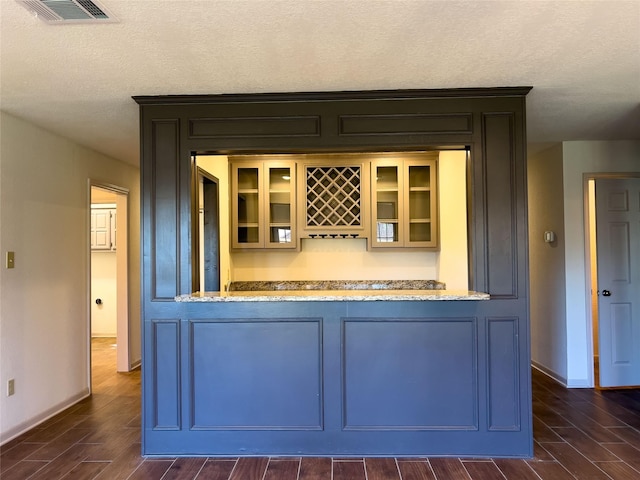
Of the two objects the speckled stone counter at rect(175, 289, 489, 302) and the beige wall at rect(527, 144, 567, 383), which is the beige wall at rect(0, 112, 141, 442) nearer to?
the speckled stone counter at rect(175, 289, 489, 302)

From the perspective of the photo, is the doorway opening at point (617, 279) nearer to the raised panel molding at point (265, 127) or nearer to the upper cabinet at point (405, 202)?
the upper cabinet at point (405, 202)

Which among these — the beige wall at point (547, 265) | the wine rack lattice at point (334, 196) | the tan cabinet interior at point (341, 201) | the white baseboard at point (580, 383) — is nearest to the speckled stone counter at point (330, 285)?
the tan cabinet interior at point (341, 201)

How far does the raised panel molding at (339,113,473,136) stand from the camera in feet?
9.14

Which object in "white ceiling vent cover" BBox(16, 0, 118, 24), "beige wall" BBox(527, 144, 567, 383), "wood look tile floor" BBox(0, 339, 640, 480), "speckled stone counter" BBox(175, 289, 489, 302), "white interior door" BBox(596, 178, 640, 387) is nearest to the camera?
"white ceiling vent cover" BBox(16, 0, 118, 24)

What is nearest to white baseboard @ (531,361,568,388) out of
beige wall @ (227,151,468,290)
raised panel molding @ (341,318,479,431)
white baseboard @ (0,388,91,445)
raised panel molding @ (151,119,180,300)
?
beige wall @ (227,151,468,290)

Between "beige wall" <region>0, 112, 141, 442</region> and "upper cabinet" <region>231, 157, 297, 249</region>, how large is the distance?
4.73 ft

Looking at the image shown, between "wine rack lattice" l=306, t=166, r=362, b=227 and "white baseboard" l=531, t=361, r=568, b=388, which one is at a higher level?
"wine rack lattice" l=306, t=166, r=362, b=227

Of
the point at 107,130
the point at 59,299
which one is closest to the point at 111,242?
the point at 59,299

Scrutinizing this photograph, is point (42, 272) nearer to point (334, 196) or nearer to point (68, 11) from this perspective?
point (68, 11)

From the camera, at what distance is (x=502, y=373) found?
2.72 metres

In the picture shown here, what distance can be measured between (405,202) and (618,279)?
217 centimetres

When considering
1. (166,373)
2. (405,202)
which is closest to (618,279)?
(405,202)

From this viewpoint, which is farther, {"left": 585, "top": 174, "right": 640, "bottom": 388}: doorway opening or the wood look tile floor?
{"left": 585, "top": 174, "right": 640, "bottom": 388}: doorway opening

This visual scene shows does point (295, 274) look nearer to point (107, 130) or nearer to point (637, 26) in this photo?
point (107, 130)
